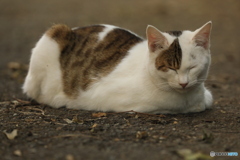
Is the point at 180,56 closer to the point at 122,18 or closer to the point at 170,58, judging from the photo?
the point at 170,58

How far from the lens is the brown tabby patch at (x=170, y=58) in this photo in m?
4.19

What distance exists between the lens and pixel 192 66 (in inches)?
164

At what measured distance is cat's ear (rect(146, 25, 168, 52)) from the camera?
4320 mm

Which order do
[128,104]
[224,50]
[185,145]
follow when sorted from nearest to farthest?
[185,145], [128,104], [224,50]

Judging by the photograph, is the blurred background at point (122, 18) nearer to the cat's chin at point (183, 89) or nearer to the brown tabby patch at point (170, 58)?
the cat's chin at point (183, 89)

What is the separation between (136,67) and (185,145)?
148 cm

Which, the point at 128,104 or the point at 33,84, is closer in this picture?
the point at 128,104

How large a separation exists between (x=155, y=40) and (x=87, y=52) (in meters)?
1.15

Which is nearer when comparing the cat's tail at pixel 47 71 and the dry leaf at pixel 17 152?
the dry leaf at pixel 17 152

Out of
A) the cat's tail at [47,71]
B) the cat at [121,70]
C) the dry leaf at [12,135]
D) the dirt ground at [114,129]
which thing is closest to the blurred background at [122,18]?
the dirt ground at [114,129]

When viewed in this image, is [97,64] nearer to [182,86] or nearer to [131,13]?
[182,86]

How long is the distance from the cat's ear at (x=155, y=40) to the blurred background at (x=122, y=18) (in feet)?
13.0

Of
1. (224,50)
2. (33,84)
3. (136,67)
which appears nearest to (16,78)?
(33,84)

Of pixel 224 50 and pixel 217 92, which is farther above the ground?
pixel 224 50
